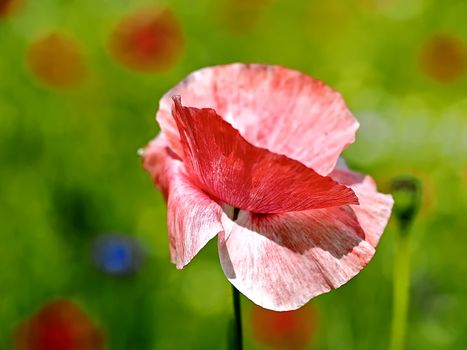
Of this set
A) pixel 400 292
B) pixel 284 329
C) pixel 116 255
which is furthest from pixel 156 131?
pixel 400 292

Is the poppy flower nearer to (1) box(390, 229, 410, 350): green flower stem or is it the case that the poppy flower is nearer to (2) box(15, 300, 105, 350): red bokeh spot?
(1) box(390, 229, 410, 350): green flower stem

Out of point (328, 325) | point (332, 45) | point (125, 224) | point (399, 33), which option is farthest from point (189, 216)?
point (399, 33)

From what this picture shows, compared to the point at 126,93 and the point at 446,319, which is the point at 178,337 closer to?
the point at 446,319

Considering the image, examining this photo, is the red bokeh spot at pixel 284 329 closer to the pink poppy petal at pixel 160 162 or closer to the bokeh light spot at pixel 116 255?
the bokeh light spot at pixel 116 255

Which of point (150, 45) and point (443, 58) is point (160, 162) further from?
point (443, 58)

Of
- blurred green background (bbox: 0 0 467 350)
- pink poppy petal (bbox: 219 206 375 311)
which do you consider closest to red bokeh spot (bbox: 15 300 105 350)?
blurred green background (bbox: 0 0 467 350)

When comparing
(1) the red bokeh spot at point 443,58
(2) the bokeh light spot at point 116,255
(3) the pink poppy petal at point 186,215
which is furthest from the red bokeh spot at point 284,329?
(1) the red bokeh spot at point 443,58
